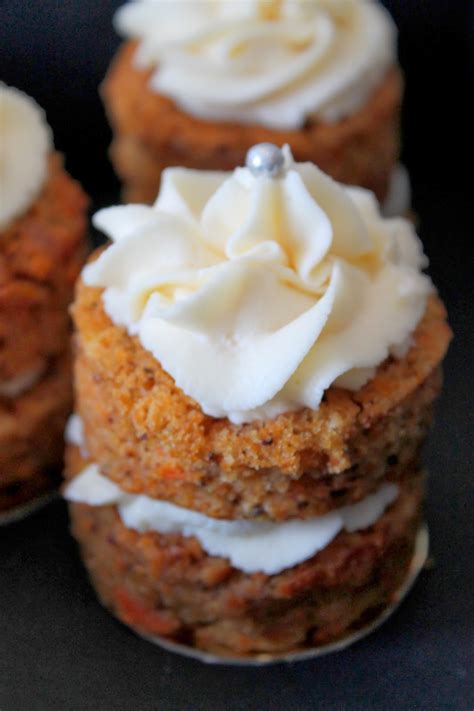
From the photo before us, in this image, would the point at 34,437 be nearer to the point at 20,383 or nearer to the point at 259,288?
the point at 20,383

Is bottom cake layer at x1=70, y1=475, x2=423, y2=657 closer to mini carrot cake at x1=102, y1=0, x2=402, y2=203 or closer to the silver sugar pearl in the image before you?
the silver sugar pearl

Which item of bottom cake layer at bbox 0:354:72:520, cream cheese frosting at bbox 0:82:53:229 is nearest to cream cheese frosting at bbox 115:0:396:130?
cream cheese frosting at bbox 0:82:53:229

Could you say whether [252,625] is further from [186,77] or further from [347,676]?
[186,77]

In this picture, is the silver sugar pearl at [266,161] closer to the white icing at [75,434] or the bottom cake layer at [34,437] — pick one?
the white icing at [75,434]

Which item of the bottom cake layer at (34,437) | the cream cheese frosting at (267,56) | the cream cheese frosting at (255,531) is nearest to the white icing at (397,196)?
the cream cheese frosting at (267,56)

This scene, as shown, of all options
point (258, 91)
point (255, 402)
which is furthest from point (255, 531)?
point (258, 91)

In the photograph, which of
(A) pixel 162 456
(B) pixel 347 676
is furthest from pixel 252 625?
(A) pixel 162 456

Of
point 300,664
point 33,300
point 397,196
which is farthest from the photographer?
point 397,196
